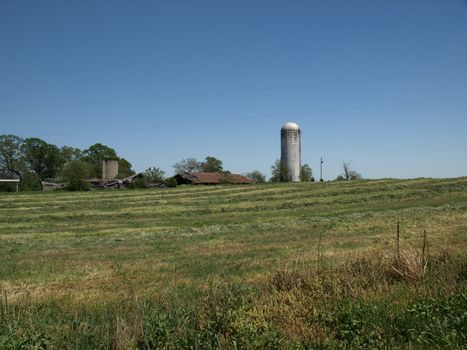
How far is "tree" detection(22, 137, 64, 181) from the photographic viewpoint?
120188 mm

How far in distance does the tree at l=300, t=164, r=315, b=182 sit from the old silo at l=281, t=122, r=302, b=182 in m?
3.56

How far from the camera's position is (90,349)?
207 inches

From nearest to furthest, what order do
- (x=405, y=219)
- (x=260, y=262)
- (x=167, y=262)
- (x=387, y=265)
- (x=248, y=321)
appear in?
1. (x=248, y=321)
2. (x=387, y=265)
3. (x=260, y=262)
4. (x=167, y=262)
5. (x=405, y=219)

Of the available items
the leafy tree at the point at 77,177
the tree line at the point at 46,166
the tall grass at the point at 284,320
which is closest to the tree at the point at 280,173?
the tree line at the point at 46,166

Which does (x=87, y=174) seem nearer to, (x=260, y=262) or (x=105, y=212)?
(x=105, y=212)

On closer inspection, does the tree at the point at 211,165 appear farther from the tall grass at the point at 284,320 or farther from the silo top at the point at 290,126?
the tall grass at the point at 284,320

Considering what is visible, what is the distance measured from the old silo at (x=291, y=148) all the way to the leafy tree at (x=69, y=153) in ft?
214

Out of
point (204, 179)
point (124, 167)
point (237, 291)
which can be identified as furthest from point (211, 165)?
point (237, 291)

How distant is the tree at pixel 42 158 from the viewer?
120188mm

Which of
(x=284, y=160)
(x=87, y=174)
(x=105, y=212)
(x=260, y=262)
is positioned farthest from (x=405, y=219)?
(x=284, y=160)

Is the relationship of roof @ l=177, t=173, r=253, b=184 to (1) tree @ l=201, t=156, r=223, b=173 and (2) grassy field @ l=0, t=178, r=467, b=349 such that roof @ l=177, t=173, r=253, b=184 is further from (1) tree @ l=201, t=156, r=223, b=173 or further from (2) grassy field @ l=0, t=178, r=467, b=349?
(2) grassy field @ l=0, t=178, r=467, b=349

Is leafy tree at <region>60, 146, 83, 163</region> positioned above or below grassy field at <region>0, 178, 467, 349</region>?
above

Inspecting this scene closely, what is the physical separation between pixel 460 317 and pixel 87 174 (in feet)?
266

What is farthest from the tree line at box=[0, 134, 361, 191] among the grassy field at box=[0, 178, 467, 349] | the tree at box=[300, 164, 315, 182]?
the grassy field at box=[0, 178, 467, 349]
